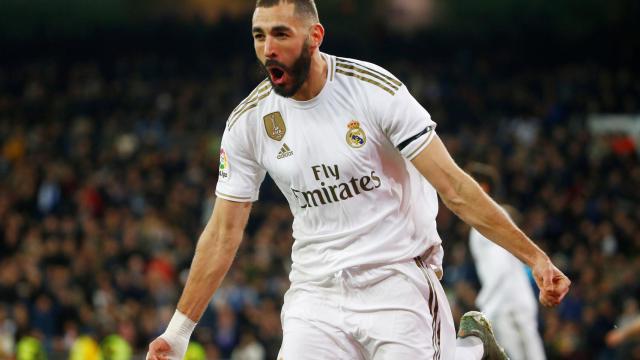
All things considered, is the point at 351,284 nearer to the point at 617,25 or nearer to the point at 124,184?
the point at 124,184

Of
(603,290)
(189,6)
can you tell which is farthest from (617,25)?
(603,290)

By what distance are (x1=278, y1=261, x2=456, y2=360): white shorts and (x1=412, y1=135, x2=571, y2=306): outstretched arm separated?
A: 1.48 feet

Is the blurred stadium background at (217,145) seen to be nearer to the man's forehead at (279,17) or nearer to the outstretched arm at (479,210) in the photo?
the outstretched arm at (479,210)

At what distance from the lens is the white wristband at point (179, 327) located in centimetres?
524

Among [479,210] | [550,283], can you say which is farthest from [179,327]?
[550,283]

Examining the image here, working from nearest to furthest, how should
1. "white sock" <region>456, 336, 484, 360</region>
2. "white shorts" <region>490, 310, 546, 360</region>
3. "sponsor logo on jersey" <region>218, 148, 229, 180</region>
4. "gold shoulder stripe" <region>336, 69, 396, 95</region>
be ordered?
Answer: "gold shoulder stripe" <region>336, 69, 396, 95</region> < "sponsor logo on jersey" <region>218, 148, 229, 180</region> < "white sock" <region>456, 336, 484, 360</region> < "white shorts" <region>490, 310, 546, 360</region>

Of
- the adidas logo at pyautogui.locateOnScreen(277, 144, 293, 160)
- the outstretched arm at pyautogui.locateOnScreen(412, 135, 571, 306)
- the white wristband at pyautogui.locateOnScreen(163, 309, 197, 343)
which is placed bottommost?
the white wristband at pyautogui.locateOnScreen(163, 309, 197, 343)

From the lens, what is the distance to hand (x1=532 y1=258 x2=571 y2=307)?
15.0 ft

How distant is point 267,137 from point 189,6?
75.2ft

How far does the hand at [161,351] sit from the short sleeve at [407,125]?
1.53m

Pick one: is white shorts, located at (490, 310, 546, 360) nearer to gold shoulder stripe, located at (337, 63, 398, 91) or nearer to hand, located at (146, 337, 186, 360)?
hand, located at (146, 337, 186, 360)

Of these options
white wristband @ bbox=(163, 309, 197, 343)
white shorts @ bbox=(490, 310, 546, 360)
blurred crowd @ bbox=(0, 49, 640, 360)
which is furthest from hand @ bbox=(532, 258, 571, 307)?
blurred crowd @ bbox=(0, 49, 640, 360)

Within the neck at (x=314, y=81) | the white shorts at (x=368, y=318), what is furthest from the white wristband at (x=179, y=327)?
the neck at (x=314, y=81)

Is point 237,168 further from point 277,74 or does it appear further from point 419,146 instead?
point 419,146
